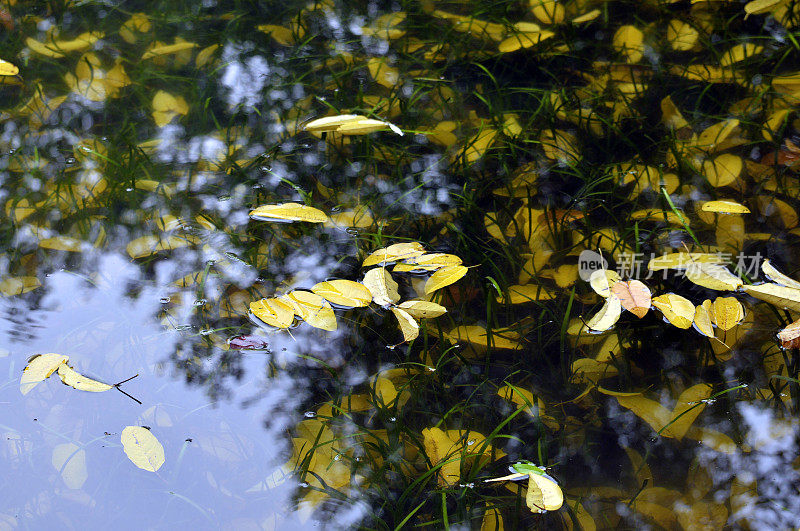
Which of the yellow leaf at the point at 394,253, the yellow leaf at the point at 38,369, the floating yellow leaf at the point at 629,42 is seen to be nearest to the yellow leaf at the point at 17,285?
the yellow leaf at the point at 38,369

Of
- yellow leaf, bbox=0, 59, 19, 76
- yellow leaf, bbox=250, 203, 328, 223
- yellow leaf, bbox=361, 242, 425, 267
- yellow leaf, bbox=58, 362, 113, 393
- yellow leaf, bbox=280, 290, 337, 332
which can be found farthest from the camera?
yellow leaf, bbox=0, 59, 19, 76

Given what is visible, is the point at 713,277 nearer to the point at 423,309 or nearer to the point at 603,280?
the point at 603,280

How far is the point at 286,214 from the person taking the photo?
1.49m

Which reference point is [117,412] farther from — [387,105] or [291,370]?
[387,105]

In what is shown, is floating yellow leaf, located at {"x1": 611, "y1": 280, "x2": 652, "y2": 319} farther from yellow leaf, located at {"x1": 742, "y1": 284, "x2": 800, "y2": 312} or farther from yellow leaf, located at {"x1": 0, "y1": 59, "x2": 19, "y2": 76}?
yellow leaf, located at {"x1": 0, "y1": 59, "x2": 19, "y2": 76}

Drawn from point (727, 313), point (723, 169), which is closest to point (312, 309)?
point (727, 313)

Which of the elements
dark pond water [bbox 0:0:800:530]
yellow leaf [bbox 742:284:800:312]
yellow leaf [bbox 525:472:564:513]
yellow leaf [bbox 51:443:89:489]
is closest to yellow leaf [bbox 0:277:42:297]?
dark pond water [bbox 0:0:800:530]

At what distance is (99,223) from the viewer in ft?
4.85

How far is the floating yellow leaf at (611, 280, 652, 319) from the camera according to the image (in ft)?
4.11

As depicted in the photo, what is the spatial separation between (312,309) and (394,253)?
23 centimetres

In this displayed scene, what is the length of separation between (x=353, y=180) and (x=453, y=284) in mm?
434

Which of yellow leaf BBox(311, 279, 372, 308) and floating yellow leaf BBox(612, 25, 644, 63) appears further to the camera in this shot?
floating yellow leaf BBox(612, 25, 644, 63)

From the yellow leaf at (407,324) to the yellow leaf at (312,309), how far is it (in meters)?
0.13

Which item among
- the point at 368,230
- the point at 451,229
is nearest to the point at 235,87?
the point at 368,230
